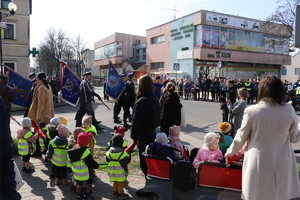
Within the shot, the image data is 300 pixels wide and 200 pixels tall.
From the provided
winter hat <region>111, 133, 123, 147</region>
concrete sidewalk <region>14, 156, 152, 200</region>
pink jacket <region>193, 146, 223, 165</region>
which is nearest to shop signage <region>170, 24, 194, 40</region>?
concrete sidewalk <region>14, 156, 152, 200</region>

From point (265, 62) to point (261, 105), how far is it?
38.1 m

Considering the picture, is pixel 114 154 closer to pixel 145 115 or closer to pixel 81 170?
pixel 81 170

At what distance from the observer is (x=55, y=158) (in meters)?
4.44

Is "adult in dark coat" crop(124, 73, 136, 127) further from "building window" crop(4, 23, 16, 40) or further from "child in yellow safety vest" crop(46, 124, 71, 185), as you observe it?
"building window" crop(4, 23, 16, 40)

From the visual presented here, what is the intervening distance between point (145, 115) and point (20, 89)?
5.86m

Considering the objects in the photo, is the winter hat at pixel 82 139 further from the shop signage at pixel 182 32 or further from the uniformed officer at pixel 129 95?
the shop signage at pixel 182 32

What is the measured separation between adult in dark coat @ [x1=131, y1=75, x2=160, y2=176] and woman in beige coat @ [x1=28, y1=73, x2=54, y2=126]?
9.12ft

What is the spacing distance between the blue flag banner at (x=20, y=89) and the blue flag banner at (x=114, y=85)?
2757 millimetres

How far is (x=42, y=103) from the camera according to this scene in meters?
6.24

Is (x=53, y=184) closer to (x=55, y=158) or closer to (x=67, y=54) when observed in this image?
(x=55, y=158)

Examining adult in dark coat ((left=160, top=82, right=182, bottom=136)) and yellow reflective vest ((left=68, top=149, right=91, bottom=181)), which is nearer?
yellow reflective vest ((left=68, top=149, right=91, bottom=181))

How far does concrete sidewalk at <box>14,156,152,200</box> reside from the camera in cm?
414

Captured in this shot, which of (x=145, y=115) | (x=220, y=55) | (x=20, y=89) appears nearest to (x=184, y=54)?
(x=220, y=55)

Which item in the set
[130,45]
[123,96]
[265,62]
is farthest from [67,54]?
[123,96]
